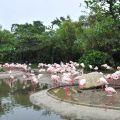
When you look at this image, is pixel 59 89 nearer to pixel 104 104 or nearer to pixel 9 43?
pixel 104 104

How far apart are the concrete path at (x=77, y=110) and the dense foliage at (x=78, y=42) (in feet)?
25.2

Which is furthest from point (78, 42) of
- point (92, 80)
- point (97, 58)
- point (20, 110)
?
point (20, 110)

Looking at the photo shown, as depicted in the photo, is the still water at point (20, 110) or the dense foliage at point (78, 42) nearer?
the still water at point (20, 110)

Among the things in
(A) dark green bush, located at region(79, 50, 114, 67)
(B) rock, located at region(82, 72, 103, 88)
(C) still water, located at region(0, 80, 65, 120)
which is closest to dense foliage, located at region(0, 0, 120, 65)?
(A) dark green bush, located at region(79, 50, 114, 67)

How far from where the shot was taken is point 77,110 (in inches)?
641

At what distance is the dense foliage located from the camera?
25031 millimetres

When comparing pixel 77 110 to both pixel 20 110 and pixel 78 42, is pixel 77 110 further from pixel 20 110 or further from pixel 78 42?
pixel 78 42

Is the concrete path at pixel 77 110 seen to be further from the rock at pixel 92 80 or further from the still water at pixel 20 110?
the rock at pixel 92 80

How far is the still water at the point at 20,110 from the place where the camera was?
51.3 ft

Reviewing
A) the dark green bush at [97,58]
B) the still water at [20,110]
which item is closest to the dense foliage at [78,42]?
the dark green bush at [97,58]

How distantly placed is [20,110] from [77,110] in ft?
7.85

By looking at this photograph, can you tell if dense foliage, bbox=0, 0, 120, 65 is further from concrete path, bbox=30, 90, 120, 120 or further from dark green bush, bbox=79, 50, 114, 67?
concrete path, bbox=30, 90, 120, 120

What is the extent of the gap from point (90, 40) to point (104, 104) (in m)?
20.9

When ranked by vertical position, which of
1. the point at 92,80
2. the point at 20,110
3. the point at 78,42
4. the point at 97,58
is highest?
the point at 78,42
